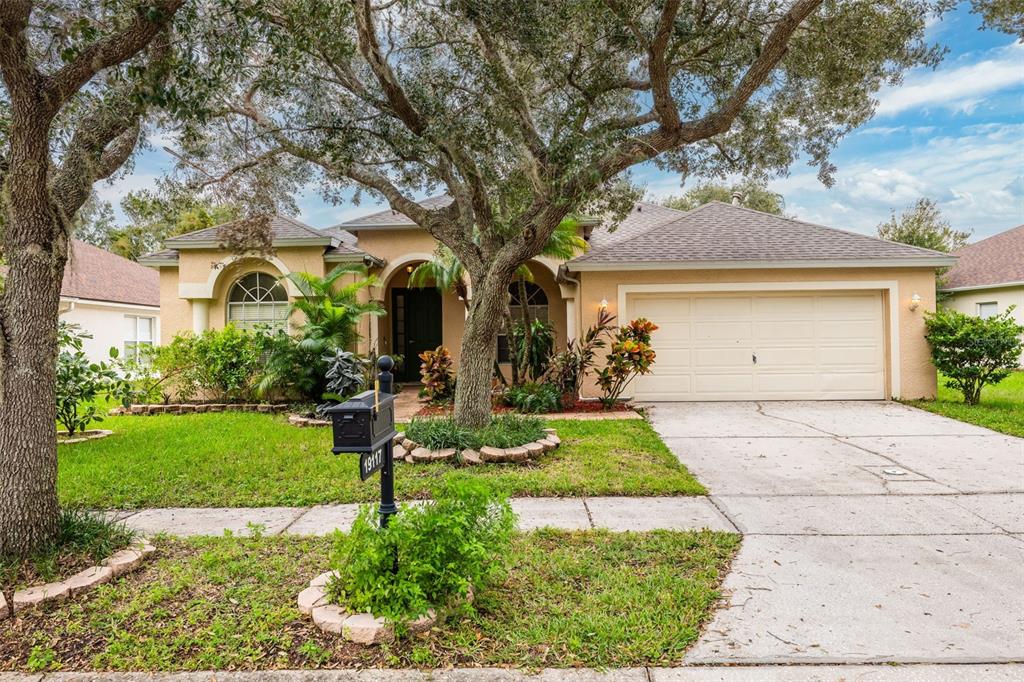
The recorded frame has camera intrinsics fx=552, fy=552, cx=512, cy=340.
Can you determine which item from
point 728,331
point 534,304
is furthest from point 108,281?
point 728,331

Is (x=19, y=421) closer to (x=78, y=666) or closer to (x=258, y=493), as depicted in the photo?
(x=78, y=666)

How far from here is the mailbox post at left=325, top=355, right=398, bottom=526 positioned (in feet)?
9.16

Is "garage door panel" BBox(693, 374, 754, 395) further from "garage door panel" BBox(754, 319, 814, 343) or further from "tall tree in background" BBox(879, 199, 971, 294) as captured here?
"tall tree in background" BBox(879, 199, 971, 294)

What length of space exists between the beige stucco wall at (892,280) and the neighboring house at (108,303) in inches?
521

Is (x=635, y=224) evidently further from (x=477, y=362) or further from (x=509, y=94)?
(x=477, y=362)

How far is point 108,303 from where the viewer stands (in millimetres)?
16078

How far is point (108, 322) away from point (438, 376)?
1216 centimetres

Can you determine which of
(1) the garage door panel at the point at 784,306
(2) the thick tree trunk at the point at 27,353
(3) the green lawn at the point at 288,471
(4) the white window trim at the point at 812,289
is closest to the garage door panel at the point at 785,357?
(1) the garage door panel at the point at 784,306

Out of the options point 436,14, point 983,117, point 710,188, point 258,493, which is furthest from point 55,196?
point 710,188

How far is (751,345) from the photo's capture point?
36.5 ft

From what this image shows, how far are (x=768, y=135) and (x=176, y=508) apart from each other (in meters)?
9.11

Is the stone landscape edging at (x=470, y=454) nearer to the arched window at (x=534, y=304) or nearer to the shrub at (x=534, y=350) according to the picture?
the shrub at (x=534, y=350)

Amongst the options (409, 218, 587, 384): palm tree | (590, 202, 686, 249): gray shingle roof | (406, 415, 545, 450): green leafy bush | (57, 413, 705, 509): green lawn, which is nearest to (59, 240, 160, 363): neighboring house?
(57, 413, 705, 509): green lawn

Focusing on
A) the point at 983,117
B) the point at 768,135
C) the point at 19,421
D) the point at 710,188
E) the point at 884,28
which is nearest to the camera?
the point at 19,421
